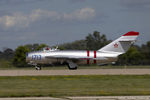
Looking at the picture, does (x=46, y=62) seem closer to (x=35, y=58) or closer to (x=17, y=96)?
(x=35, y=58)

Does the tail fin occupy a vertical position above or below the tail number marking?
above

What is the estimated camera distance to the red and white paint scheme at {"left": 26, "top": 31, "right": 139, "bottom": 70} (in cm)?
3469

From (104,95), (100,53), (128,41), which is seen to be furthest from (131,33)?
(104,95)

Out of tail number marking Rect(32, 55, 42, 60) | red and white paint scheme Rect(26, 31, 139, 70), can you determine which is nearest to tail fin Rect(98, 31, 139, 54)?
red and white paint scheme Rect(26, 31, 139, 70)

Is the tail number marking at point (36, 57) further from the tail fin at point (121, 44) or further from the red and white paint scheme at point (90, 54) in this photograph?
the tail fin at point (121, 44)

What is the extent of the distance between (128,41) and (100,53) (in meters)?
3.33

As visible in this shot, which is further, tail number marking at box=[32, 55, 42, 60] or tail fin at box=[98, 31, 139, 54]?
tail number marking at box=[32, 55, 42, 60]

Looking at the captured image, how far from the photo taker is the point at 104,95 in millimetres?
14273

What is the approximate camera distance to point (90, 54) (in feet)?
114

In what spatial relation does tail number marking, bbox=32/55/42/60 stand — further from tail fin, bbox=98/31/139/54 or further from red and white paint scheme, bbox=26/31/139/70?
tail fin, bbox=98/31/139/54

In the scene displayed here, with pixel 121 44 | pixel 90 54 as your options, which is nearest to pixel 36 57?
pixel 90 54

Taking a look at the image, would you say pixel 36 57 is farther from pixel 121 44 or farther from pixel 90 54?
pixel 121 44

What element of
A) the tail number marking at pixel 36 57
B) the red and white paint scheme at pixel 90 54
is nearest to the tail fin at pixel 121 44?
the red and white paint scheme at pixel 90 54

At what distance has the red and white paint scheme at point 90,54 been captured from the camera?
114 ft
